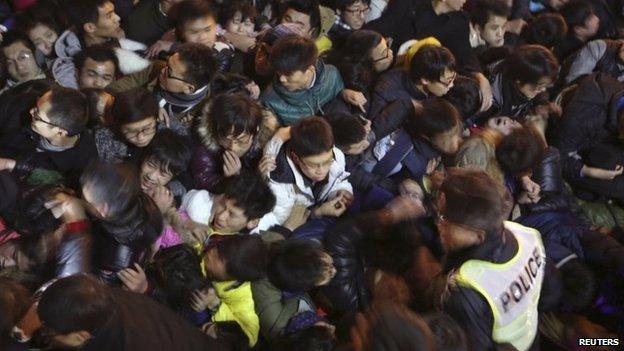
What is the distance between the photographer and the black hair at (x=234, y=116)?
3.22 metres

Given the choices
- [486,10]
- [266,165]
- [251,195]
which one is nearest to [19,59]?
[266,165]

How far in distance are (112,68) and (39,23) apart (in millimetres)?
627

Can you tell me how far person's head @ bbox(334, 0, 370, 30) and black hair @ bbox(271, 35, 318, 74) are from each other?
105cm

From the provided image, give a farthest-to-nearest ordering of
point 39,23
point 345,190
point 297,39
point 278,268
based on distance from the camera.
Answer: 1. point 39,23
2. point 297,39
3. point 345,190
4. point 278,268

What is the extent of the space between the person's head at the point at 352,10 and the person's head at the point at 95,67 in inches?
61.1

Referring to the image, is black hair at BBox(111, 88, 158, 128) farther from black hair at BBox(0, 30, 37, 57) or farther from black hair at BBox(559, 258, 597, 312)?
black hair at BBox(559, 258, 597, 312)

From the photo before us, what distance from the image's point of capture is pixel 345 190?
336 centimetres

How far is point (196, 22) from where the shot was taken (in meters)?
3.92

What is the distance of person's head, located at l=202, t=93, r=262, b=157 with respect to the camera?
3229 mm

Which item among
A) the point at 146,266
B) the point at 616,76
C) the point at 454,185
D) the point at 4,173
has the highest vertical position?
the point at 454,185

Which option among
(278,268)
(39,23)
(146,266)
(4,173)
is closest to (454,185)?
(278,268)

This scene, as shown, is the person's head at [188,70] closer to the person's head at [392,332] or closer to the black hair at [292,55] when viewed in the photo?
the black hair at [292,55]

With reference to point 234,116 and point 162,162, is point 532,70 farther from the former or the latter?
point 162,162

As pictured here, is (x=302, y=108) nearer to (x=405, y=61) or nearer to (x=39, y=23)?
(x=405, y=61)
